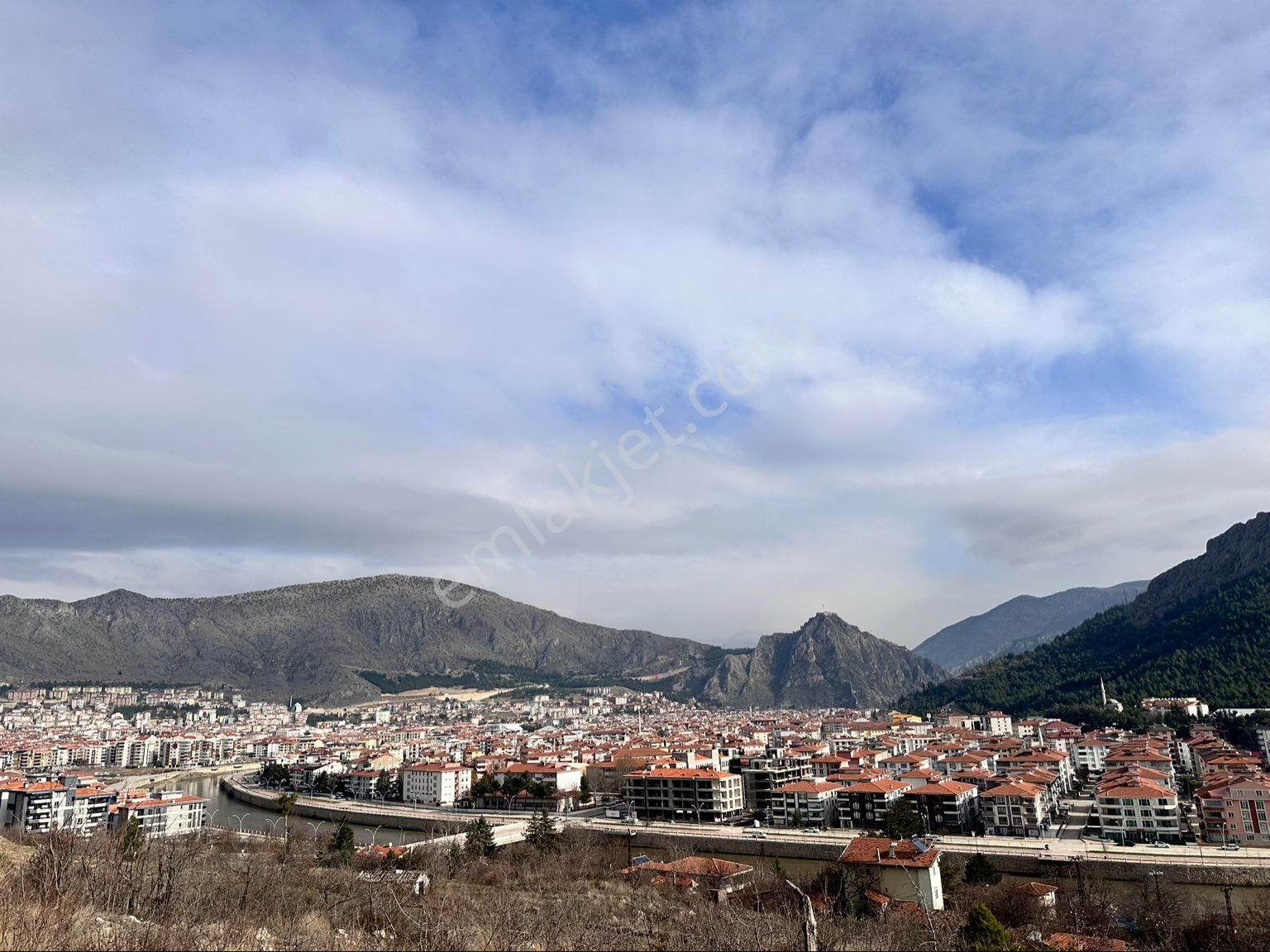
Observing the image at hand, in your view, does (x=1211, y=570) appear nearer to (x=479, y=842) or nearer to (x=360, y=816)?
(x=360, y=816)

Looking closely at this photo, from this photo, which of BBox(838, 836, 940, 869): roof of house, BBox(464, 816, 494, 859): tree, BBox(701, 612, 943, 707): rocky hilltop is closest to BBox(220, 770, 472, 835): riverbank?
BBox(464, 816, 494, 859): tree

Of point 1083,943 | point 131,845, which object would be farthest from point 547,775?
point 1083,943

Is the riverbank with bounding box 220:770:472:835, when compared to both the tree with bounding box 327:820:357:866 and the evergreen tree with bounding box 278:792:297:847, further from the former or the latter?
the tree with bounding box 327:820:357:866

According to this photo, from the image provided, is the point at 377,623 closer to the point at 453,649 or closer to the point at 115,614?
the point at 453,649

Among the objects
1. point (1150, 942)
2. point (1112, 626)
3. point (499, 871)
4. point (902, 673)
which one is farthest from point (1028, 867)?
point (902, 673)

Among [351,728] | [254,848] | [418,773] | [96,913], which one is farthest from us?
[351,728]

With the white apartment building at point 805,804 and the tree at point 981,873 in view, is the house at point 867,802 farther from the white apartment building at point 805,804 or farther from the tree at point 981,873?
the tree at point 981,873
